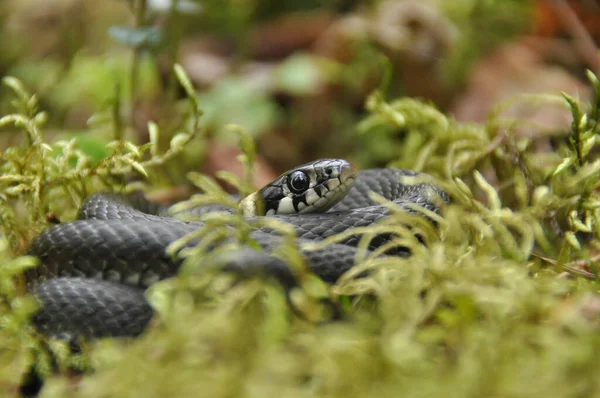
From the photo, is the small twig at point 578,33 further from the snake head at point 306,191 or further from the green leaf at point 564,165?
the snake head at point 306,191

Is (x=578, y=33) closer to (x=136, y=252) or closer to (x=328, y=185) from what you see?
(x=328, y=185)

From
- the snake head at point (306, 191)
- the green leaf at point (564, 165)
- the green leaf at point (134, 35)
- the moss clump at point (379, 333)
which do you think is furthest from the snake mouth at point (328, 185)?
the green leaf at point (134, 35)

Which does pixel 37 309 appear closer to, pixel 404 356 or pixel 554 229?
pixel 404 356

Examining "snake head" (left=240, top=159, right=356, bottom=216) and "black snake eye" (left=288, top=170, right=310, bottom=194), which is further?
"black snake eye" (left=288, top=170, right=310, bottom=194)

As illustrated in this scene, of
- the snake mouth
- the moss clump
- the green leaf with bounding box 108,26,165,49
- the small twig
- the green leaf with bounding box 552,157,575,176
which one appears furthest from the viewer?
the small twig

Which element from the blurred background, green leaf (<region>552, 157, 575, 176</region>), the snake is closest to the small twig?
the blurred background

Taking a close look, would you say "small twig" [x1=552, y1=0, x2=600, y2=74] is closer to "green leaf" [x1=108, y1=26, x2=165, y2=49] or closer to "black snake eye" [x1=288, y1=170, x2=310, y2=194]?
"black snake eye" [x1=288, y1=170, x2=310, y2=194]

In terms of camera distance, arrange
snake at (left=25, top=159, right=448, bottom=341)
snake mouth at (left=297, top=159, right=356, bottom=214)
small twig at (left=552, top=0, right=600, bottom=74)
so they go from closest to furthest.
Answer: snake at (left=25, top=159, right=448, bottom=341) < snake mouth at (left=297, top=159, right=356, bottom=214) < small twig at (left=552, top=0, right=600, bottom=74)

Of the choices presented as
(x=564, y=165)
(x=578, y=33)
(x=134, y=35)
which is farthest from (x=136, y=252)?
(x=578, y=33)
